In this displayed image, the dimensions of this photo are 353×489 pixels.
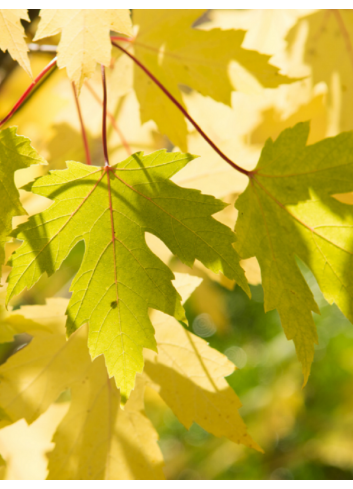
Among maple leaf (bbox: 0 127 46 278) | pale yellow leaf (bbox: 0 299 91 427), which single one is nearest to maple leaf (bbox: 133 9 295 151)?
maple leaf (bbox: 0 127 46 278)

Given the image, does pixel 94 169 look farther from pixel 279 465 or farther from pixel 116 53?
pixel 279 465

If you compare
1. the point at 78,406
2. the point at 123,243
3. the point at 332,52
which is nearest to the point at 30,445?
the point at 78,406

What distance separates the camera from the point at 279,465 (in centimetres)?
524

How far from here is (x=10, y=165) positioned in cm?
55

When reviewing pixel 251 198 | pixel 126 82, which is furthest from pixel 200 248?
pixel 126 82

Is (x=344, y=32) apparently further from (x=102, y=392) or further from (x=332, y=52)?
(x=102, y=392)

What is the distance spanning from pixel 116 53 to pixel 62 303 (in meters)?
0.55

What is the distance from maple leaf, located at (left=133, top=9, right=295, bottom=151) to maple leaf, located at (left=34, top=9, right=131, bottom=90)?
0.21 metres

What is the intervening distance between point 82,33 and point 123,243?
0.32 metres

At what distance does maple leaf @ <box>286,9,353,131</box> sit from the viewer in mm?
950

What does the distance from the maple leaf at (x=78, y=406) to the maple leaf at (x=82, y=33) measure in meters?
0.45

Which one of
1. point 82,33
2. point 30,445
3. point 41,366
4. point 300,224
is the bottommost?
point 30,445

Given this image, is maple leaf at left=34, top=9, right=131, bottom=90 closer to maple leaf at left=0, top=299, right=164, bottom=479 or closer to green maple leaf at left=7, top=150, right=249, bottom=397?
green maple leaf at left=7, top=150, right=249, bottom=397

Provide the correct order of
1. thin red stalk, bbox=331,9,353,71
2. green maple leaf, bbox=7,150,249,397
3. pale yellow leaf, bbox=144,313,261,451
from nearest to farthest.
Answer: green maple leaf, bbox=7,150,249,397 → pale yellow leaf, bbox=144,313,261,451 → thin red stalk, bbox=331,9,353,71
